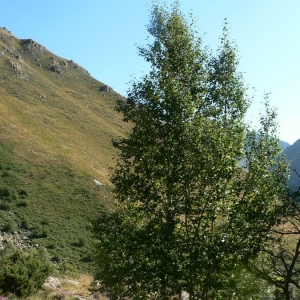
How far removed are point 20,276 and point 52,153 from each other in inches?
2184

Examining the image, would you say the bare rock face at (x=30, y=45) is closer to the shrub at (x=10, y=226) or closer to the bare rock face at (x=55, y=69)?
the bare rock face at (x=55, y=69)

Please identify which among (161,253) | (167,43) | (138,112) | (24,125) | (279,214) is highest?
(167,43)

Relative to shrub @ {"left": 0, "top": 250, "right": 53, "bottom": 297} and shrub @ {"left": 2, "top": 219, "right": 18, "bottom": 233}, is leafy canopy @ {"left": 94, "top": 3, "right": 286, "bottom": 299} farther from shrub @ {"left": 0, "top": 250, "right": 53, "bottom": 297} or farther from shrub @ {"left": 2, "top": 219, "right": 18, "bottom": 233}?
shrub @ {"left": 2, "top": 219, "right": 18, "bottom": 233}

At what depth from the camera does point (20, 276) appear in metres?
17.5

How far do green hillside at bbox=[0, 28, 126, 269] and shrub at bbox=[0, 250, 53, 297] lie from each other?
7943mm

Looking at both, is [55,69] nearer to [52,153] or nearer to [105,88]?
[105,88]

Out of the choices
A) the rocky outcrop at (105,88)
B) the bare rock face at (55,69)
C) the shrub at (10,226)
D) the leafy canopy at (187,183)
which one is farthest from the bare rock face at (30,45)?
the leafy canopy at (187,183)

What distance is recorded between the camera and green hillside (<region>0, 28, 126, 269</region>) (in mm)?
46969

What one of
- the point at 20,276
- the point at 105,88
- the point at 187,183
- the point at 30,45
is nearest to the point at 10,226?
the point at 20,276

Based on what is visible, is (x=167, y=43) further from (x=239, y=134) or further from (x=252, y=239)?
(x=252, y=239)

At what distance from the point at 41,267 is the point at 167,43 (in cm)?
1486

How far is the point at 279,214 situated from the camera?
8.09 metres

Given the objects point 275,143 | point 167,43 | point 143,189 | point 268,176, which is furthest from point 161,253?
point 167,43

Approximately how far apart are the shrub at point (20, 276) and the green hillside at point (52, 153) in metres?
7.94
